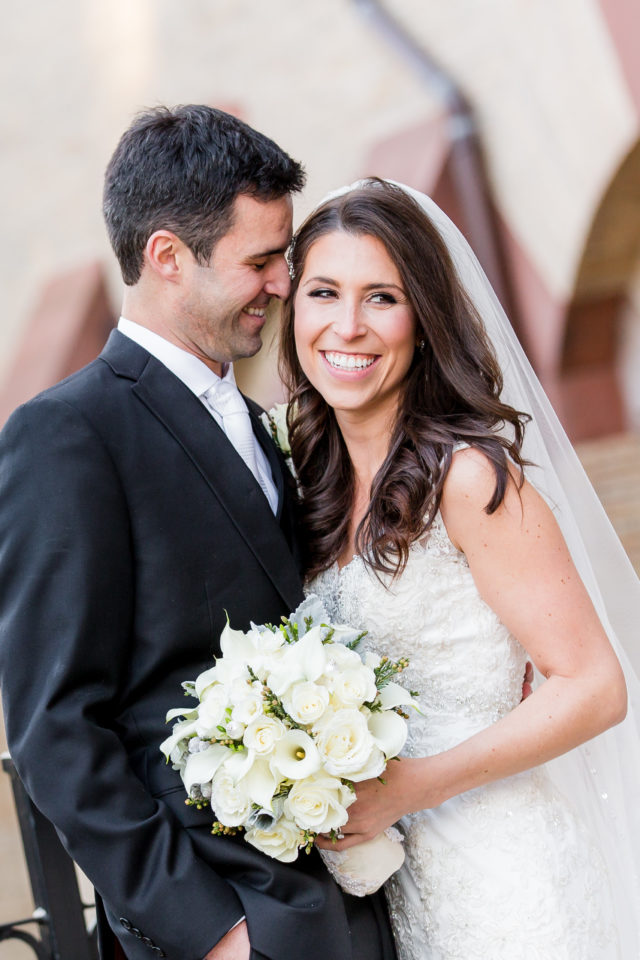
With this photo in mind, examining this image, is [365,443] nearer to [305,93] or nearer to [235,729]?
[235,729]

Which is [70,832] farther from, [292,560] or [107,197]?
[107,197]

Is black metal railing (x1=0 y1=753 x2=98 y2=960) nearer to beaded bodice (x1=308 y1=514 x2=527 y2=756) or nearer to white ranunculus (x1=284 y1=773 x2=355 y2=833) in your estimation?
beaded bodice (x1=308 y1=514 x2=527 y2=756)

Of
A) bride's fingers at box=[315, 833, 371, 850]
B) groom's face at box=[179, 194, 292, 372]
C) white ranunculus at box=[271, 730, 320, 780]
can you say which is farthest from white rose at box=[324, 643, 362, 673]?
groom's face at box=[179, 194, 292, 372]

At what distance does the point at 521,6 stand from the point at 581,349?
2.55m

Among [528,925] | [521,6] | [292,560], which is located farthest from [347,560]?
[521,6]

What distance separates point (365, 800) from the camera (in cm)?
204

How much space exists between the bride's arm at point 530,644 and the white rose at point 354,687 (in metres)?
0.27

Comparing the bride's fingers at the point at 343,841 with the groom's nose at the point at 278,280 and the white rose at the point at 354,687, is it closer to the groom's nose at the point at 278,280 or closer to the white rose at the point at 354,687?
the white rose at the point at 354,687

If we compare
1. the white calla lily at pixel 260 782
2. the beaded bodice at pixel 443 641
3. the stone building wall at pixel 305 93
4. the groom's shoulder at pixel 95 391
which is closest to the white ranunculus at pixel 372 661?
the white calla lily at pixel 260 782

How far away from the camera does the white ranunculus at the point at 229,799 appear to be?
6.20 feet

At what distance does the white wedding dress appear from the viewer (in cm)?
228

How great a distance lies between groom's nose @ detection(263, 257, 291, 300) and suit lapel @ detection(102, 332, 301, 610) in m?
0.37

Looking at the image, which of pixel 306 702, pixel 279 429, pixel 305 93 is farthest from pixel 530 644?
pixel 305 93

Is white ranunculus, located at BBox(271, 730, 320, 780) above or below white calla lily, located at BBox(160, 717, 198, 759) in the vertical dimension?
below
